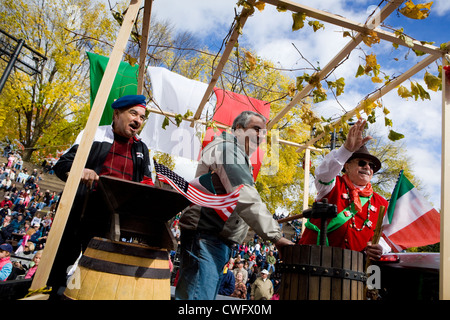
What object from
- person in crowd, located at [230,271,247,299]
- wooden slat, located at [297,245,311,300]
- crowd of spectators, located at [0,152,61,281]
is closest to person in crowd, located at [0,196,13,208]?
crowd of spectators, located at [0,152,61,281]

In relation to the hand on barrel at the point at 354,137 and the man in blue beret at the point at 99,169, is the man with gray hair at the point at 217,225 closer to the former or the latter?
the man in blue beret at the point at 99,169

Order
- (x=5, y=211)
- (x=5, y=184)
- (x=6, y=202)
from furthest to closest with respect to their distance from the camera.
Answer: (x=5, y=184), (x=6, y=202), (x=5, y=211)

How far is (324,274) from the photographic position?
67.1 inches

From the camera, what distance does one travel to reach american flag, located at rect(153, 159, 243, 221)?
196 centimetres

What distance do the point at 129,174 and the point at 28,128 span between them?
68.3 ft

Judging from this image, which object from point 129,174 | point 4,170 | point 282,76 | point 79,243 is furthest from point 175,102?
point 4,170

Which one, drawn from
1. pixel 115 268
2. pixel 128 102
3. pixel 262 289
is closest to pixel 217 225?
pixel 115 268

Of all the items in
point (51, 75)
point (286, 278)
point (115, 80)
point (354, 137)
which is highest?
point (51, 75)

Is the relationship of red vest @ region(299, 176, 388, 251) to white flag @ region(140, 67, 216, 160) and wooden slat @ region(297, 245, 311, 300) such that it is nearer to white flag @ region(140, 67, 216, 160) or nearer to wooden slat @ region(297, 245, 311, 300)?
wooden slat @ region(297, 245, 311, 300)

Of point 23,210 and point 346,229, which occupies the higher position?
point 346,229

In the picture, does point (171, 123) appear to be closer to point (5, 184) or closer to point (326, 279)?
point (326, 279)

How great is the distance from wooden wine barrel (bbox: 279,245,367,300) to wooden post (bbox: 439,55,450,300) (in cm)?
63

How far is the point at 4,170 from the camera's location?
18.4 m

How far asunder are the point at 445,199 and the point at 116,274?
7.42ft
